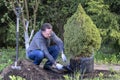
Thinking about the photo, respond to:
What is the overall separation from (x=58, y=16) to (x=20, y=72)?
660 cm

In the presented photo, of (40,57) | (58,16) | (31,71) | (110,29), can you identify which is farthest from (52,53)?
(58,16)

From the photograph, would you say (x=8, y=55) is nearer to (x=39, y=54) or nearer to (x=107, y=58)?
(x=107, y=58)

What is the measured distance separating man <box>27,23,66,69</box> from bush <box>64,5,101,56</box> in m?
0.24

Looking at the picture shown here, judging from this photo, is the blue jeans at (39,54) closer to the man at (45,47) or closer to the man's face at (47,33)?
the man at (45,47)

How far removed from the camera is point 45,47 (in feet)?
25.5

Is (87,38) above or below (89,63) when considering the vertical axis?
above

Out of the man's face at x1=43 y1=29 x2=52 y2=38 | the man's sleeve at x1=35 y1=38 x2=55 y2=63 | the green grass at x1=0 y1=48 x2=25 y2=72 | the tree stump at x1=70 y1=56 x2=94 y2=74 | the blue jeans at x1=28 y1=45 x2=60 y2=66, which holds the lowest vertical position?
the green grass at x1=0 y1=48 x2=25 y2=72

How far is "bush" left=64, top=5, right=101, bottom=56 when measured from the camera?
797cm

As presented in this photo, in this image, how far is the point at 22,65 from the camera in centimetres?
768

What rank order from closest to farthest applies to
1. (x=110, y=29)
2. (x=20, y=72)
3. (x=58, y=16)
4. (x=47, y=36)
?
(x=20, y=72)
(x=47, y=36)
(x=110, y=29)
(x=58, y=16)

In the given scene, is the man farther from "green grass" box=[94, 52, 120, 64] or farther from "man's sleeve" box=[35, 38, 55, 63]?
"green grass" box=[94, 52, 120, 64]

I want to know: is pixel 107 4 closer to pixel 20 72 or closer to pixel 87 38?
pixel 87 38

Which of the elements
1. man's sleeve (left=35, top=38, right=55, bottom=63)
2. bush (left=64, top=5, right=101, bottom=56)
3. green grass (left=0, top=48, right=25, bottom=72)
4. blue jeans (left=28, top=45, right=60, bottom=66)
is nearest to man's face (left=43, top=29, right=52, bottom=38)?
man's sleeve (left=35, top=38, right=55, bottom=63)

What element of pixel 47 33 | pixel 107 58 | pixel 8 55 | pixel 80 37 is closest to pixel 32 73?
pixel 47 33
